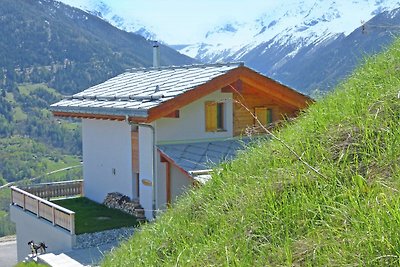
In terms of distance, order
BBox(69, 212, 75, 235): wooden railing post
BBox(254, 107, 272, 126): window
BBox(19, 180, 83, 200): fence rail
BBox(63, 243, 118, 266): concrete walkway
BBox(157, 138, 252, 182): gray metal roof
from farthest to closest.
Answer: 1. BBox(19, 180, 83, 200): fence rail
2. BBox(254, 107, 272, 126): window
3. BBox(157, 138, 252, 182): gray metal roof
4. BBox(69, 212, 75, 235): wooden railing post
5. BBox(63, 243, 118, 266): concrete walkway

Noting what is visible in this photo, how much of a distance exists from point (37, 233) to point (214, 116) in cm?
586

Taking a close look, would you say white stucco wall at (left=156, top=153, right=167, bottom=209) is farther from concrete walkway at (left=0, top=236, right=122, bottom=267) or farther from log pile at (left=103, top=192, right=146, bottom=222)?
concrete walkway at (left=0, top=236, right=122, bottom=267)

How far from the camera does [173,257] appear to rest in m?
4.39

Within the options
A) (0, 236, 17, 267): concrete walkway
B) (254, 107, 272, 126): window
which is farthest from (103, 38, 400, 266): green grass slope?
(0, 236, 17, 267): concrete walkway

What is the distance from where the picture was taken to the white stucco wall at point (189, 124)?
15.8m

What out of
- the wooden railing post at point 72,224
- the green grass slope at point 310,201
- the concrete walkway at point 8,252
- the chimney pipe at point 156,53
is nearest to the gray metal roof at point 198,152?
the wooden railing post at point 72,224

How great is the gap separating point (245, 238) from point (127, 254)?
1684 millimetres

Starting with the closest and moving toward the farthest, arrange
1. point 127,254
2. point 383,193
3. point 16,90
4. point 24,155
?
point 383,193, point 127,254, point 24,155, point 16,90

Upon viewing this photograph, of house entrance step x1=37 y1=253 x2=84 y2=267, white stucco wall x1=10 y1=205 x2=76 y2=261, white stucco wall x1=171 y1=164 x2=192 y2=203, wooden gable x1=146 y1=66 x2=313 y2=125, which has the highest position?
wooden gable x1=146 y1=66 x2=313 y2=125

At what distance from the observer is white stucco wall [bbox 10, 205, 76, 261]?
14.5 meters

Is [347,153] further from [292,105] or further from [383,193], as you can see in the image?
[292,105]

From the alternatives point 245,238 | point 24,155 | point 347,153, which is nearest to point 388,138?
point 347,153

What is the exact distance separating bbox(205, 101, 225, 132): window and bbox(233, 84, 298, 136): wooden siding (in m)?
0.39

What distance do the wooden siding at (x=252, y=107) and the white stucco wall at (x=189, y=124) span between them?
352 millimetres
